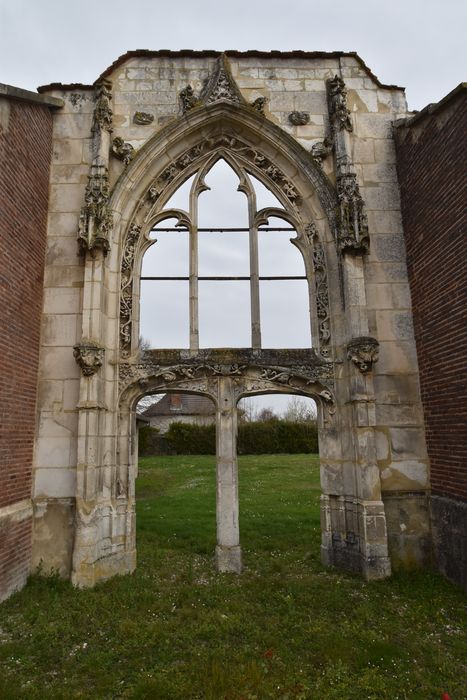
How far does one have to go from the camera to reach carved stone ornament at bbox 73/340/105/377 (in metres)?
6.24

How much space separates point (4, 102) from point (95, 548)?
20.9 ft

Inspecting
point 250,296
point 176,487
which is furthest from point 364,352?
point 176,487

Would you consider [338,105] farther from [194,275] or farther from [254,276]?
[194,275]

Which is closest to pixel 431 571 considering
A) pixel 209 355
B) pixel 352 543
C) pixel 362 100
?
pixel 352 543

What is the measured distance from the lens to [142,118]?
7.52 m

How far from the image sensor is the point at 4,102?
6125 mm

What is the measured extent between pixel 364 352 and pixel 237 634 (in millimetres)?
3961

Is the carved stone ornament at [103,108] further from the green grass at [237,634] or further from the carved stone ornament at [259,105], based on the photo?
the green grass at [237,634]

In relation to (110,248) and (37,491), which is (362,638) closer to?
(37,491)

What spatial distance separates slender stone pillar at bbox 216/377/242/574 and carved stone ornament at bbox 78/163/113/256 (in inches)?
120

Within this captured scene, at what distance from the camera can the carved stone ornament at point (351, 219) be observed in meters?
6.80

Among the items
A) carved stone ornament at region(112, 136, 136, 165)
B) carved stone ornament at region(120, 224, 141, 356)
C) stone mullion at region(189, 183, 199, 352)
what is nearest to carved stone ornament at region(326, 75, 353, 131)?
stone mullion at region(189, 183, 199, 352)

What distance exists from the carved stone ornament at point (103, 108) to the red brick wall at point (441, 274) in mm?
4981

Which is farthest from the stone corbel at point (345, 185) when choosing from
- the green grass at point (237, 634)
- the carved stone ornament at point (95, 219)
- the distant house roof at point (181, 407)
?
the distant house roof at point (181, 407)
